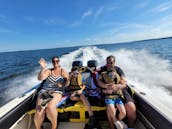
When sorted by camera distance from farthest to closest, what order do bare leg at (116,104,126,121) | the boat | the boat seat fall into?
the boat seat → bare leg at (116,104,126,121) → the boat

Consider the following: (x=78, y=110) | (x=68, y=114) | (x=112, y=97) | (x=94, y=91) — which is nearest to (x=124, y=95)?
(x=112, y=97)

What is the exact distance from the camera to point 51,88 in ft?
7.96

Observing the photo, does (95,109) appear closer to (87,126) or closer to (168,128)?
(87,126)

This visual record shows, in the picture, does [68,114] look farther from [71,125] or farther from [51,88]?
[51,88]

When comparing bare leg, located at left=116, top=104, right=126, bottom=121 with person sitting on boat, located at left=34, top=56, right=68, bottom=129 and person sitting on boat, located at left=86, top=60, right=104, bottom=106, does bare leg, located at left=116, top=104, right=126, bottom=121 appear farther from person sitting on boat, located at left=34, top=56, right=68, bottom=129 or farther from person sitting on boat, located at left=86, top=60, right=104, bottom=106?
person sitting on boat, located at left=34, top=56, right=68, bottom=129

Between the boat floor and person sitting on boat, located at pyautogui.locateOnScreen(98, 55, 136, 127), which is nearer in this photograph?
person sitting on boat, located at pyautogui.locateOnScreen(98, 55, 136, 127)

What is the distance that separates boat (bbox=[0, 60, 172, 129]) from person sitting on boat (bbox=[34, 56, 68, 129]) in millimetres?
115

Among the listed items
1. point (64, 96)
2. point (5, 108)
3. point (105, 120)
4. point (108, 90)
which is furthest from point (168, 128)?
point (5, 108)

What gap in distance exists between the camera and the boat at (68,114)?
179 cm

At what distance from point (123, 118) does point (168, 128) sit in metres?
0.78

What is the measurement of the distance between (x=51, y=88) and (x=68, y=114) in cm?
48

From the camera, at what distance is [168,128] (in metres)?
1.42

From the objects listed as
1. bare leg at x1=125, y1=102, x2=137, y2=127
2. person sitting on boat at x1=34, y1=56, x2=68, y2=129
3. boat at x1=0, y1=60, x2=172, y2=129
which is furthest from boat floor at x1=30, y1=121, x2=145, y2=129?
bare leg at x1=125, y1=102, x2=137, y2=127

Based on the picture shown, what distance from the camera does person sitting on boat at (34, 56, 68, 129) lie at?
2061 millimetres
